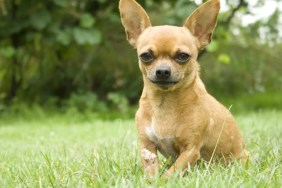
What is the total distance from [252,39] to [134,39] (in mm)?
7666

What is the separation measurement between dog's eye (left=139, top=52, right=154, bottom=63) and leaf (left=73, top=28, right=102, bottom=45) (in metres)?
5.09

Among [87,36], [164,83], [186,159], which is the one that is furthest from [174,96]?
[87,36]

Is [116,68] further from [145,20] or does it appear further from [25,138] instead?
[145,20]

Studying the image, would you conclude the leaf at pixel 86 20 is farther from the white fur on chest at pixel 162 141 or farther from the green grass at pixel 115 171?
the white fur on chest at pixel 162 141

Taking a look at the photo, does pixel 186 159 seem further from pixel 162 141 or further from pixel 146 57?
pixel 146 57

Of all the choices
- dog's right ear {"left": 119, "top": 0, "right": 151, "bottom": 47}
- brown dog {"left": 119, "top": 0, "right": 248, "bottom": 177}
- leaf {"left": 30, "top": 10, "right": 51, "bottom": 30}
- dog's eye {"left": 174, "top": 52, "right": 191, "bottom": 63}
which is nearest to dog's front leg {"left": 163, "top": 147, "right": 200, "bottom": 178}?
brown dog {"left": 119, "top": 0, "right": 248, "bottom": 177}

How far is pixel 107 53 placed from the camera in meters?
10.5

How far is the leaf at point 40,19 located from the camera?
8523 millimetres

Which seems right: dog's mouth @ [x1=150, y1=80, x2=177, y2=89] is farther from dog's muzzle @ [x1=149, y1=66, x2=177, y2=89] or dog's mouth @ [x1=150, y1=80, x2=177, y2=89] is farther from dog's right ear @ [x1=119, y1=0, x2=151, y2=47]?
dog's right ear @ [x1=119, y1=0, x2=151, y2=47]

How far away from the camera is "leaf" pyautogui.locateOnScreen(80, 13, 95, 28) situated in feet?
28.5

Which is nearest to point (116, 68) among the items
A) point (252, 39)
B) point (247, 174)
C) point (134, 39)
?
point (252, 39)

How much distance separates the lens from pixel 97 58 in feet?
34.6

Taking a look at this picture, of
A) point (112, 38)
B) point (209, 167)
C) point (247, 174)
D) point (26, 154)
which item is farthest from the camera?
point (112, 38)

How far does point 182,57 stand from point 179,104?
282 millimetres
